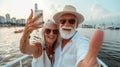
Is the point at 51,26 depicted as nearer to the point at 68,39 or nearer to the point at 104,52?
the point at 68,39

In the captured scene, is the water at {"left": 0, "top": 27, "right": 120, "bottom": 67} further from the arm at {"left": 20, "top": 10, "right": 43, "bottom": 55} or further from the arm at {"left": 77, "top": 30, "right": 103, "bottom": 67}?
the arm at {"left": 77, "top": 30, "right": 103, "bottom": 67}

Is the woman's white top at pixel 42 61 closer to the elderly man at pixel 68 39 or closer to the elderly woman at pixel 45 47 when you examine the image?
the elderly woman at pixel 45 47

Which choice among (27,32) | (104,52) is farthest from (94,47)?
(104,52)

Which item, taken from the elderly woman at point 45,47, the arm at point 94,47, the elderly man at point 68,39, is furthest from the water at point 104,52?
the arm at point 94,47

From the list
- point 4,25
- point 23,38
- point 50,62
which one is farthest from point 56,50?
point 4,25

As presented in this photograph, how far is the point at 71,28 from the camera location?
2.01m

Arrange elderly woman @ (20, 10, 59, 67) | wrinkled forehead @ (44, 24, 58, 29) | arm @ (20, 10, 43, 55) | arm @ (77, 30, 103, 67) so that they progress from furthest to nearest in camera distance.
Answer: wrinkled forehead @ (44, 24, 58, 29) → elderly woman @ (20, 10, 59, 67) → arm @ (20, 10, 43, 55) → arm @ (77, 30, 103, 67)

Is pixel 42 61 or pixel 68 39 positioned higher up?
pixel 68 39

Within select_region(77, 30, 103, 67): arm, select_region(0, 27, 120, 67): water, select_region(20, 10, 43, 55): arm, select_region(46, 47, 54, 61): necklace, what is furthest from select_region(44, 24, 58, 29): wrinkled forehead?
select_region(77, 30, 103, 67): arm

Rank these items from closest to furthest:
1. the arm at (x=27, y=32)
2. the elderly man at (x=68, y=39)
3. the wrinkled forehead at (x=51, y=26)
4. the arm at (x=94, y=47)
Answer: the arm at (x=94, y=47)
the arm at (x=27, y=32)
the elderly man at (x=68, y=39)
the wrinkled forehead at (x=51, y=26)

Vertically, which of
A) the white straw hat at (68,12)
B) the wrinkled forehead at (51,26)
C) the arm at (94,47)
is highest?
the white straw hat at (68,12)

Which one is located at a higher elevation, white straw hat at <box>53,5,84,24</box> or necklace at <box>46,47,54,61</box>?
white straw hat at <box>53,5,84,24</box>

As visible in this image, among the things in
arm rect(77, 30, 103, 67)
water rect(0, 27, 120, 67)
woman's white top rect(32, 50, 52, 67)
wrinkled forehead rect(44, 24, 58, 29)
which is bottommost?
water rect(0, 27, 120, 67)

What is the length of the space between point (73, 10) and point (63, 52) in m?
0.53
